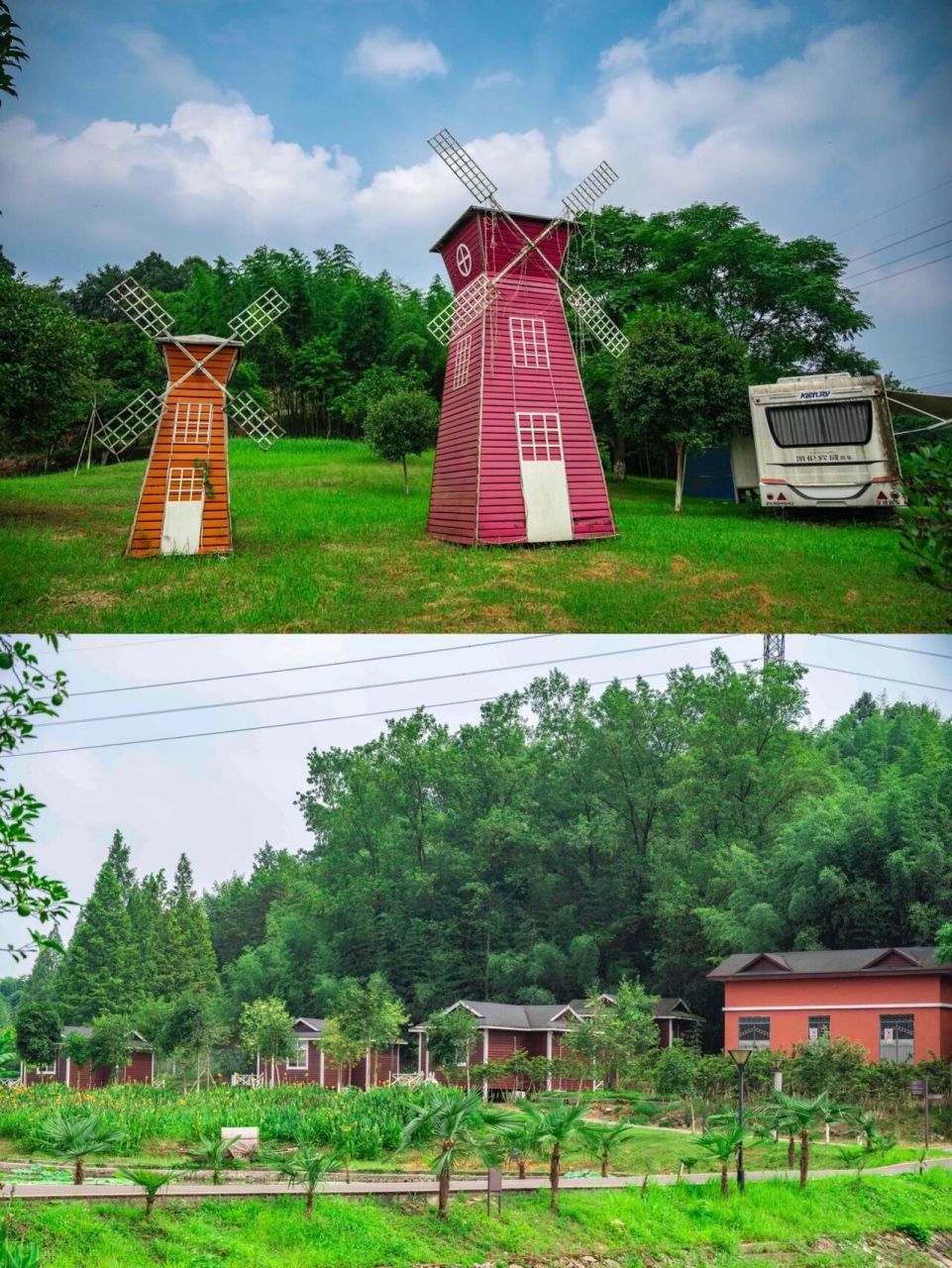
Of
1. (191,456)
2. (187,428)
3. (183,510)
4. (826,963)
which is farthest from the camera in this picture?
(826,963)

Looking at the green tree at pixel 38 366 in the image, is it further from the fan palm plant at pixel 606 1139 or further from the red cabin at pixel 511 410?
the fan palm plant at pixel 606 1139

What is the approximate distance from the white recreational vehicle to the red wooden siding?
5504mm

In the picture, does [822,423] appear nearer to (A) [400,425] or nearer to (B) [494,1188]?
(A) [400,425]

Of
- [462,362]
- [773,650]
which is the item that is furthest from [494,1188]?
[773,650]

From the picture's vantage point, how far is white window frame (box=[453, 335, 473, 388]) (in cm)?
1098

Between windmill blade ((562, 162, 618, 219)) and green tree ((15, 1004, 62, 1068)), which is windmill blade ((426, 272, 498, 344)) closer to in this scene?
windmill blade ((562, 162, 618, 219))

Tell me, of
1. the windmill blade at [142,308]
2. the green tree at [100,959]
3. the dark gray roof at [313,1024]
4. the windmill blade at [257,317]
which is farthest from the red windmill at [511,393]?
the dark gray roof at [313,1024]

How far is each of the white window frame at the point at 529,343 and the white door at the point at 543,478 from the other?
1.78 feet

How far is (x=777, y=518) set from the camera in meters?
11.5

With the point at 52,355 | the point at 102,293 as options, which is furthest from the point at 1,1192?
the point at 102,293

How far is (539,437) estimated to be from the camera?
10.6 meters

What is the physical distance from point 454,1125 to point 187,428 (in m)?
5.71

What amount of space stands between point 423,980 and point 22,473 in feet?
27.1

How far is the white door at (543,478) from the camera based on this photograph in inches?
401
